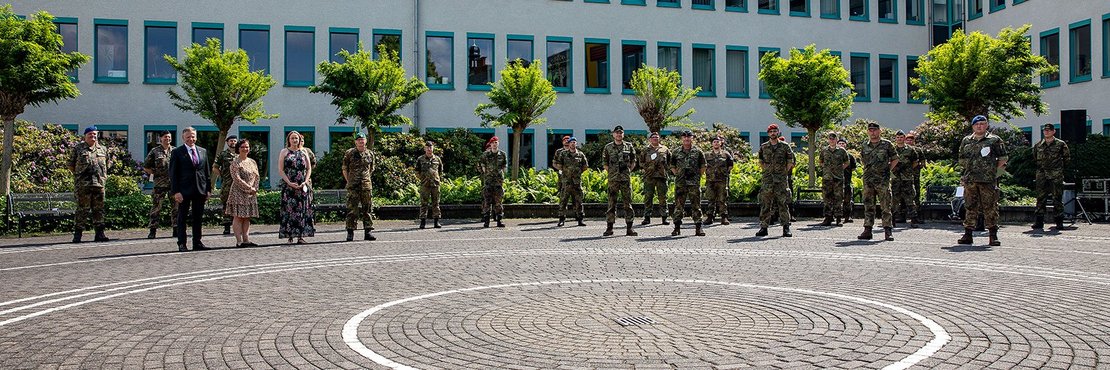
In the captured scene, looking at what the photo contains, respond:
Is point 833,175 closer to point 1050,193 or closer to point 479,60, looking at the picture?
point 1050,193

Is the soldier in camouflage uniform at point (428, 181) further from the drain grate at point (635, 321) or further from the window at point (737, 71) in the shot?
the window at point (737, 71)

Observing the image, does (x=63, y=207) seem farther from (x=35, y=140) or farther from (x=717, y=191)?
(x=717, y=191)

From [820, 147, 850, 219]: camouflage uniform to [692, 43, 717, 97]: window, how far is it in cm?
1872

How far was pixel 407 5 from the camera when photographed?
34531 millimetres

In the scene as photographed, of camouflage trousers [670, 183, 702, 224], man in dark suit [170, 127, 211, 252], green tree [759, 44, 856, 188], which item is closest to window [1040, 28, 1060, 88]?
green tree [759, 44, 856, 188]

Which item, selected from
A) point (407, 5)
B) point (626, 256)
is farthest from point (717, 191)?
point (407, 5)

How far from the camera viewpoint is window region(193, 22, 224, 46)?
3259 cm

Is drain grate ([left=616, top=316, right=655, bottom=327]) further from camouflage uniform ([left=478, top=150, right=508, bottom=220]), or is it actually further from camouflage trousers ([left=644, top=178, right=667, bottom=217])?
camouflage uniform ([left=478, top=150, right=508, bottom=220])

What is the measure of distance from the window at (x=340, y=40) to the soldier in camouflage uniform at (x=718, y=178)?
1770 centimetres

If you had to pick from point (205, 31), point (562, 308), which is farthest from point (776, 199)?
point (205, 31)

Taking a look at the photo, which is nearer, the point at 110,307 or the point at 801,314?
the point at 801,314

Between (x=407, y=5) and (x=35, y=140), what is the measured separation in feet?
45.2

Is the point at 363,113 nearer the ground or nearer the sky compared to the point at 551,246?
nearer the sky

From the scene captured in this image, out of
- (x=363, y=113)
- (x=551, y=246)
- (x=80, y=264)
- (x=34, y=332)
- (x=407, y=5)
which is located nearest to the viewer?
(x=34, y=332)
